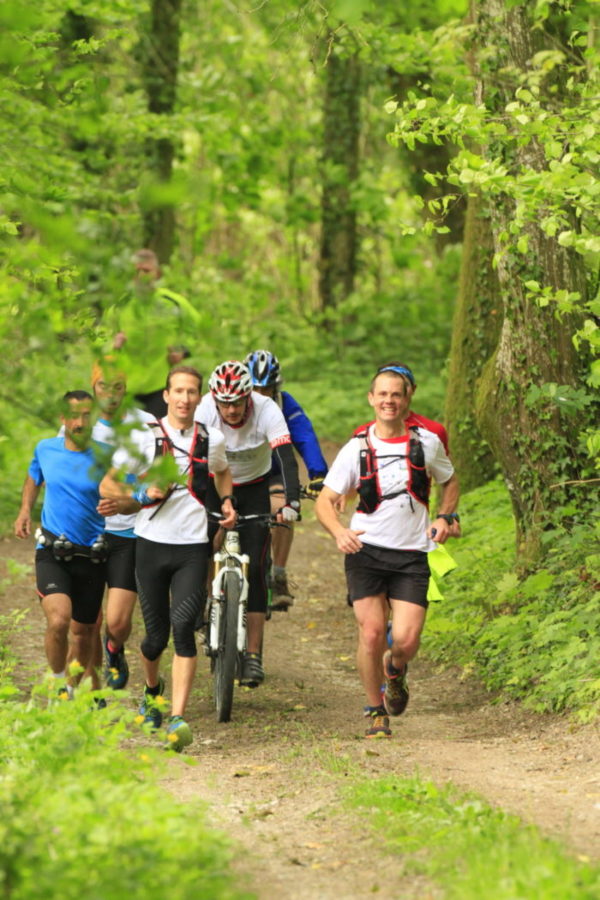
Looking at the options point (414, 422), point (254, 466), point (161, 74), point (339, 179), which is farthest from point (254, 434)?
point (339, 179)

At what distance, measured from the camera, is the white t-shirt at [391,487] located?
773 cm

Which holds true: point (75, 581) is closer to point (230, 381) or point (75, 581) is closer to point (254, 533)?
point (254, 533)

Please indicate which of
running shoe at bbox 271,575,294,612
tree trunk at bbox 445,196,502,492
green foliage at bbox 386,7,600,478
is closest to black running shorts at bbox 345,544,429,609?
green foliage at bbox 386,7,600,478

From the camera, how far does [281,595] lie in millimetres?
10594

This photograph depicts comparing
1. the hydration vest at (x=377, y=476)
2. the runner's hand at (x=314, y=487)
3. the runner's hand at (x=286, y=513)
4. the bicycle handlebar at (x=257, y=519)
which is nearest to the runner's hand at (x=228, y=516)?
the bicycle handlebar at (x=257, y=519)

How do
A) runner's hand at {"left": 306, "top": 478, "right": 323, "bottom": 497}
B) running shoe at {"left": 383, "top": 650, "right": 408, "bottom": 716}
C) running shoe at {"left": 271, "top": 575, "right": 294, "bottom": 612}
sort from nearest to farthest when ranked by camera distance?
1. running shoe at {"left": 383, "top": 650, "right": 408, "bottom": 716}
2. runner's hand at {"left": 306, "top": 478, "right": 323, "bottom": 497}
3. running shoe at {"left": 271, "top": 575, "right": 294, "bottom": 612}

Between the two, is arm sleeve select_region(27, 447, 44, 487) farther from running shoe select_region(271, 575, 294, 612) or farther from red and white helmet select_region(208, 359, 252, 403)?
running shoe select_region(271, 575, 294, 612)

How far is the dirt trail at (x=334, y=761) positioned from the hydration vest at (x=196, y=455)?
62.5 inches

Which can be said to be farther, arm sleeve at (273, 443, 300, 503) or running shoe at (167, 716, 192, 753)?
arm sleeve at (273, 443, 300, 503)

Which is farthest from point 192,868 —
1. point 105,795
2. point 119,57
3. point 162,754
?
point 119,57

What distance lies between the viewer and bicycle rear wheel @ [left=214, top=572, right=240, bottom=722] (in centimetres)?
810

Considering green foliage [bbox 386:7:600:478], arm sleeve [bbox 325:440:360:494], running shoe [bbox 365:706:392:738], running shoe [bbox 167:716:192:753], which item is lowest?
running shoe [bbox 365:706:392:738]

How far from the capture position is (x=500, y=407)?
32.6ft

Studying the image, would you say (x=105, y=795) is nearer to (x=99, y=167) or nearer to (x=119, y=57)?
(x=99, y=167)
